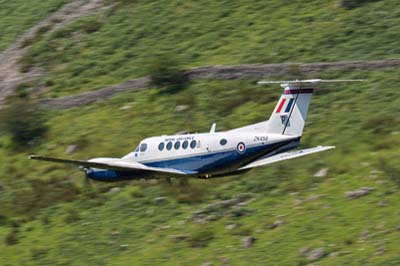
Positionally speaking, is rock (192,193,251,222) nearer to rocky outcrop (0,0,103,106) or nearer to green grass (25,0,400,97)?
green grass (25,0,400,97)

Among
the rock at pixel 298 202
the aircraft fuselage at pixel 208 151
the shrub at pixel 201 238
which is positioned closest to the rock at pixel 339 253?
the aircraft fuselage at pixel 208 151

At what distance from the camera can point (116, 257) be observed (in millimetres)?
34688

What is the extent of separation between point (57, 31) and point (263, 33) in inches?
508

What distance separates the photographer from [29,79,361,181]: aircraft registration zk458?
32.1 metres

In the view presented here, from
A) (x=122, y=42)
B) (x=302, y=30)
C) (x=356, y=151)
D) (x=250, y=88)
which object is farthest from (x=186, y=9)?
(x=356, y=151)

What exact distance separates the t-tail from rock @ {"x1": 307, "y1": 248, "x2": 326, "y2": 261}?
3796 mm

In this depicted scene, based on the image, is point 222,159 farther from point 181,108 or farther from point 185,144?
Result: point 181,108

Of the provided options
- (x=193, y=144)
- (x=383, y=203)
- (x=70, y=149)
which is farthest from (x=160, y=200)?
(x=383, y=203)

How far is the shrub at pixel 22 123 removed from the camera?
4741 cm

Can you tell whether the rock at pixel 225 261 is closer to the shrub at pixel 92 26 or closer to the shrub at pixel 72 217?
the shrub at pixel 72 217

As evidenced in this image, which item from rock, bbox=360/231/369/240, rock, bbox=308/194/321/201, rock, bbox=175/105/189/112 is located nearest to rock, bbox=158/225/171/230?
rock, bbox=308/194/321/201

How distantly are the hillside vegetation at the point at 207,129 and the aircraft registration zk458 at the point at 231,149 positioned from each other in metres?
2.34

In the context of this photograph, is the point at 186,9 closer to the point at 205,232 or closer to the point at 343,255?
the point at 205,232

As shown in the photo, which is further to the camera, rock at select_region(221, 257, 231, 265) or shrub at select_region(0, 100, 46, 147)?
shrub at select_region(0, 100, 46, 147)
